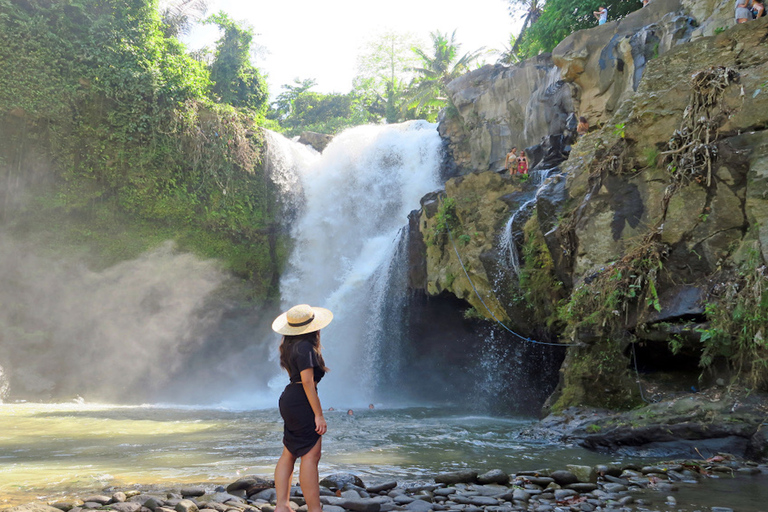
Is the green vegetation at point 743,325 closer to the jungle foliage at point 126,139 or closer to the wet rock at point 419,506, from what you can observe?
the wet rock at point 419,506

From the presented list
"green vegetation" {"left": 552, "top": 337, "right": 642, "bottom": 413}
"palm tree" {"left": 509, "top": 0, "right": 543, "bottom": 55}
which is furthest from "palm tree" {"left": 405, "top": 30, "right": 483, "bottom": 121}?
"green vegetation" {"left": 552, "top": 337, "right": 642, "bottom": 413}

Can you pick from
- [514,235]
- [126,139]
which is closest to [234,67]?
[126,139]

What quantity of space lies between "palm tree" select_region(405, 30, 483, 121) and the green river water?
2203 centimetres

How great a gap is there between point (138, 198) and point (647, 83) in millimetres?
15192

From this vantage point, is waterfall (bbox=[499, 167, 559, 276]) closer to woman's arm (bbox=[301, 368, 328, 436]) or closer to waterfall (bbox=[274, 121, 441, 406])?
waterfall (bbox=[274, 121, 441, 406])

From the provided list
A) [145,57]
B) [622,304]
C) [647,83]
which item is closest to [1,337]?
[145,57]

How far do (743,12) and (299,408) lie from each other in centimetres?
926

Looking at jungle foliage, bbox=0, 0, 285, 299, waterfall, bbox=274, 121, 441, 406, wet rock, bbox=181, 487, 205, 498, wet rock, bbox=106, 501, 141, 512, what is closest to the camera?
wet rock, bbox=106, 501, 141, 512

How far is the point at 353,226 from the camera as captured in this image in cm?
Result: 2002

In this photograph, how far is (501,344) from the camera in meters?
13.4

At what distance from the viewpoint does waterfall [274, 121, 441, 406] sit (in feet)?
53.5

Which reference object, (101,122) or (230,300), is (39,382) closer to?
(230,300)

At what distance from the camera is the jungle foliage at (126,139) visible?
1651 cm

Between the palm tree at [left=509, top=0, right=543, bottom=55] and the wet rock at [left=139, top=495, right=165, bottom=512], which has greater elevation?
the palm tree at [left=509, top=0, right=543, bottom=55]
